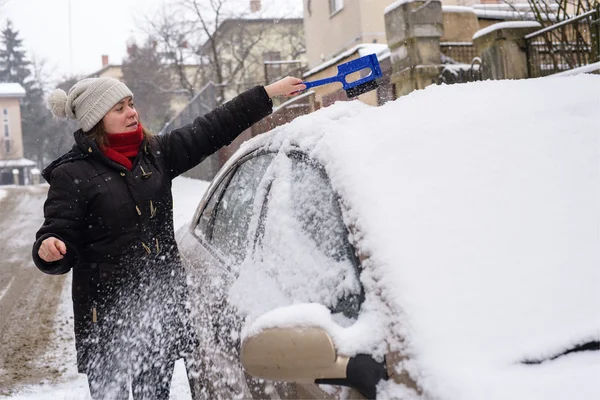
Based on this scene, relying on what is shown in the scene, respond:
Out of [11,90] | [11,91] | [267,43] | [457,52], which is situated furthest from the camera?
[11,90]

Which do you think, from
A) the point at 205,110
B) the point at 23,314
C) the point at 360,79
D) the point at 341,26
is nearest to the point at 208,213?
the point at 360,79

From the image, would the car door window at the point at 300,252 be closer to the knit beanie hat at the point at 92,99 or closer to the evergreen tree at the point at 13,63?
the knit beanie hat at the point at 92,99

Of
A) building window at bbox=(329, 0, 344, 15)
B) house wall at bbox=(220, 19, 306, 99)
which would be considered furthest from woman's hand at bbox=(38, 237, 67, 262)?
house wall at bbox=(220, 19, 306, 99)

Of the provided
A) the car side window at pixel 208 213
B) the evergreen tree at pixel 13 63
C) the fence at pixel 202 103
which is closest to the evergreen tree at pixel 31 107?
the evergreen tree at pixel 13 63

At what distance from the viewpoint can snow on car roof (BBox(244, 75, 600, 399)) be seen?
150cm

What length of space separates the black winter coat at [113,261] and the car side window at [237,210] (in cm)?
30

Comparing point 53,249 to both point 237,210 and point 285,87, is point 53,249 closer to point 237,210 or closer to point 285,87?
point 237,210

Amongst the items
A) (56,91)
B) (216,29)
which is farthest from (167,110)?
(56,91)

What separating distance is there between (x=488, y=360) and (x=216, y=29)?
1123 inches

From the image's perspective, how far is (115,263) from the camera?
281cm

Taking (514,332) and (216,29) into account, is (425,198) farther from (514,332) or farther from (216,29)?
(216,29)

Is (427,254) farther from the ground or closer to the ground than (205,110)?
closer to the ground

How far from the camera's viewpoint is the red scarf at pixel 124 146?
9.61 ft

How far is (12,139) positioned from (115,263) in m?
62.0
